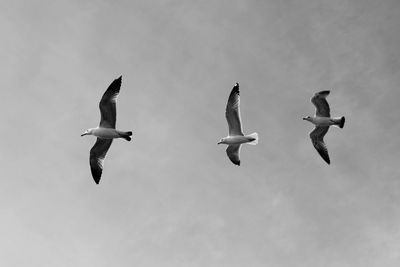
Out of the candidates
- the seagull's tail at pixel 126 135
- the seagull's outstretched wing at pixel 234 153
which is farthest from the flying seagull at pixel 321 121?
the seagull's tail at pixel 126 135

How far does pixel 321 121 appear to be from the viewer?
42906mm

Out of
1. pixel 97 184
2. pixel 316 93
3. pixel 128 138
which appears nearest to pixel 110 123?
pixel 128 138

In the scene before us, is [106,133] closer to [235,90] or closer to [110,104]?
[110,104]

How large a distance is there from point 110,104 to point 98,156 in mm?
4214

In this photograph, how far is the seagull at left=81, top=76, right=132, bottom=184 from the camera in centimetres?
3784

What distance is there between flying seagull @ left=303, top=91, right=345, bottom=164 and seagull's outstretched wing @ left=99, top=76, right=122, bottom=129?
42.0ft

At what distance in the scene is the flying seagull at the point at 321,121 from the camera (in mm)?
41938

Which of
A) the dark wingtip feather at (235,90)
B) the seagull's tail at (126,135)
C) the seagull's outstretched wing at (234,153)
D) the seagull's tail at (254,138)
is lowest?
the seagull's tail at (126,135)

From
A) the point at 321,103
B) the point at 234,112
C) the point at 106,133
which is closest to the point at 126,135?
the point at 106,133

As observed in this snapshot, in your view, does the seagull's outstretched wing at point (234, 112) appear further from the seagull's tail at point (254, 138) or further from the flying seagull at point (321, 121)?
the flying seagull at point (321, 121)

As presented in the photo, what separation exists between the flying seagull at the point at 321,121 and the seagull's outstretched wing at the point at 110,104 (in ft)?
42.0

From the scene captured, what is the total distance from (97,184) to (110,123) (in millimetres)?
4173

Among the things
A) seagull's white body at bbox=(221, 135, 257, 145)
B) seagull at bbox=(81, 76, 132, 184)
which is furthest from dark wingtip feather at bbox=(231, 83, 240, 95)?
seagull at bbox=(81, 76, 132, 184)

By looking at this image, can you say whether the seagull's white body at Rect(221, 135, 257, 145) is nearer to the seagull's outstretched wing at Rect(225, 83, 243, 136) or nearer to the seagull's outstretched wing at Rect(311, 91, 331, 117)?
the seagull's outstretched wing at Rect(225, 83, 243, 136)
